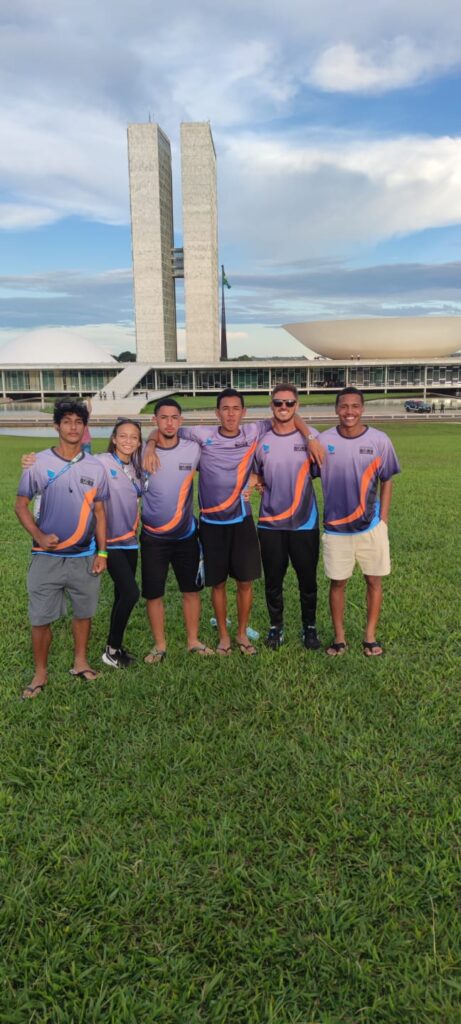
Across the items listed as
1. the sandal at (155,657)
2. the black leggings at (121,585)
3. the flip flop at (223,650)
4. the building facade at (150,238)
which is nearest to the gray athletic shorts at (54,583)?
the black leggings at (121,585)

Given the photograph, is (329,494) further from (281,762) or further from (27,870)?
(27,870)

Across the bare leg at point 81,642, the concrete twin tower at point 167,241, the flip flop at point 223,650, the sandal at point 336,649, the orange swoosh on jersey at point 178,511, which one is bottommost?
the flip flop at point 223,650

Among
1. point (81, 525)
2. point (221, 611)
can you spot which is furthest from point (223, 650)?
point (81, 525)

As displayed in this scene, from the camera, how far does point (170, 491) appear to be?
15.1 ft

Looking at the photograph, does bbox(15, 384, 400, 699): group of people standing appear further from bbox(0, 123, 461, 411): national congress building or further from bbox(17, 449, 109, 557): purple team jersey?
bbox(0, 123, 461, 411): national congress building

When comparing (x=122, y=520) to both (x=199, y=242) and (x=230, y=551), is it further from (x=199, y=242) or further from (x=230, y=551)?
(x=199, y=242)

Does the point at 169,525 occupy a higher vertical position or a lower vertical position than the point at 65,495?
lower

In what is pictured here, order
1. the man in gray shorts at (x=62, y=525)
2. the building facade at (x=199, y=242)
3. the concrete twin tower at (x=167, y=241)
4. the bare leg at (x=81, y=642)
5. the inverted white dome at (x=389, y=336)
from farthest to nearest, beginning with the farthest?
the inverted white dome at (x=389, y=336) < the building facade at (x=199, y=242) < the concrete twin tower at (x=167, y=241) < the bare leg at (x=81, y=642) < the man in gray shorts at (x=62, y=525)

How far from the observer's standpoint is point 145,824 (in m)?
2.94

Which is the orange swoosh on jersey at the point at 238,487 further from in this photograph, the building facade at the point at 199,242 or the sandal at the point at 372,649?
the building facade at the point at 199,242

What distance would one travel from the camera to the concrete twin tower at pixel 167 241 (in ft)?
214

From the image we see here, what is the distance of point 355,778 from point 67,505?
2.31m

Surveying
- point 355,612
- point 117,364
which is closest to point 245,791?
point 355,612

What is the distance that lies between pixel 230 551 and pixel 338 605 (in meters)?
0.90
